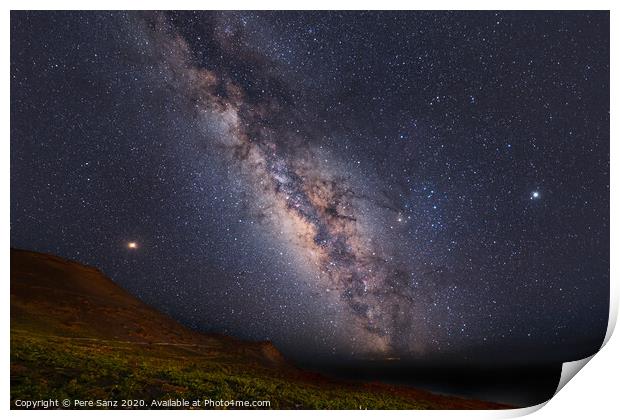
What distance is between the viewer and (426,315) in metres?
6.55

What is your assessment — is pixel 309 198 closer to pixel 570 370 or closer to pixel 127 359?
pixel 127 359

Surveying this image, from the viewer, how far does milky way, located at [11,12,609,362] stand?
6488mm

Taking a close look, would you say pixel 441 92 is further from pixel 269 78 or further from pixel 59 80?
pixel 59 80

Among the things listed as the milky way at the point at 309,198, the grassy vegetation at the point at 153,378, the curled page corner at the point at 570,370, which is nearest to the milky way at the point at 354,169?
the milky way at the point at 309,198

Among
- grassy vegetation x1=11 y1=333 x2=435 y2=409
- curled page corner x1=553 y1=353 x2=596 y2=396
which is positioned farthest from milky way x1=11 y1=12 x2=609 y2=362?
grassy vegetation x1=11 y1=333 x2=435 y2=409

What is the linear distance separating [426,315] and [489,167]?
2.02 m

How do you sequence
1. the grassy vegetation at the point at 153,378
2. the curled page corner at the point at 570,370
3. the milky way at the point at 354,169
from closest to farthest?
the grassy vegetation at the point at 153,378 < the curled page corner at the point at 570,370 < the milky way at the point at 354,169

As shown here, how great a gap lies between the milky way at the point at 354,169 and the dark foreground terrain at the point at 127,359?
245mm

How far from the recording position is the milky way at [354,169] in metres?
6.49

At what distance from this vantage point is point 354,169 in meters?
6.57

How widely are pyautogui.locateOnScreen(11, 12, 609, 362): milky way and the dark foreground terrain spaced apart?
245mm

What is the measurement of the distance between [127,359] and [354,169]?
11.7ft

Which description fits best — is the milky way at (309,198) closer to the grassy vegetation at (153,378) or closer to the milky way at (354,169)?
the milky way at (354,169)

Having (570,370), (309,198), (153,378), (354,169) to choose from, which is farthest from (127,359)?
(570,370)
